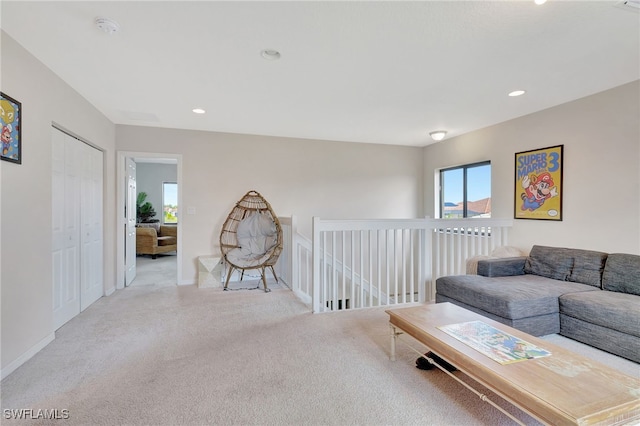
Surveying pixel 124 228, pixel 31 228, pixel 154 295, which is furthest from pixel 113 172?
pixel 31 228

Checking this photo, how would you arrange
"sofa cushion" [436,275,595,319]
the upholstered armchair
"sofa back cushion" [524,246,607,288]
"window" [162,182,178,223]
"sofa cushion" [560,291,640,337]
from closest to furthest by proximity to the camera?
"sofa cushion" [560,291,640,337]
"sofa cushion" [436,275,595,319]
"sofa back cushion" [524,246,607,288]
the upholstered armchair
"window" [162,182,178,223]

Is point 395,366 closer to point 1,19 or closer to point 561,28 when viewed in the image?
point 561,28

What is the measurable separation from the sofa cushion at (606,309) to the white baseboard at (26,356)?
422 centimetres

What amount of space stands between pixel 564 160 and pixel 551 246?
99 centimetres

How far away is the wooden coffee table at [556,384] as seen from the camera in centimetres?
117

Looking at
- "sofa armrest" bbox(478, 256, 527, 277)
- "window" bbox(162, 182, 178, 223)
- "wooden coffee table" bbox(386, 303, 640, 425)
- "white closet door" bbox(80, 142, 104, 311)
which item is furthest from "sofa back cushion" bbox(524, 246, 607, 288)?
"window" bbox(162, 182, 178, 223)

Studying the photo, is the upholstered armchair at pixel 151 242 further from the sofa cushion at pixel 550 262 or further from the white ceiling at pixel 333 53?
the sofa cushion at pixel 550 262

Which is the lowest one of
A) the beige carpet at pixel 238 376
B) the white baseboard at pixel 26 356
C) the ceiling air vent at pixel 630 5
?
the beige carpet at pixel 238 376

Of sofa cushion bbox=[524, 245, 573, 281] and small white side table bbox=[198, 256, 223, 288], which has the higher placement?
sofa cushion bbox=[524, 245, 573, 281]

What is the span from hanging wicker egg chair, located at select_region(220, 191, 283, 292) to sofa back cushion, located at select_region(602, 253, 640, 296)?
3576 mm

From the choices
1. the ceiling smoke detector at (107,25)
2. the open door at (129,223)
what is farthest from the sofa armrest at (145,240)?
the ceiling smoke detector at (107,25)

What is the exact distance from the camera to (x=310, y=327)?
284 centimetres

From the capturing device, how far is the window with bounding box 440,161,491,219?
457 centimetres
